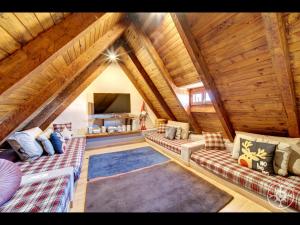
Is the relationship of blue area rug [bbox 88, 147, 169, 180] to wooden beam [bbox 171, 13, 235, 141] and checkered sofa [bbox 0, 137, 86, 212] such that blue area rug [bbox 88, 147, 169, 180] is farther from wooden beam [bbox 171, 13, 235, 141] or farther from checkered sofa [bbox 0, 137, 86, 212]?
wooden beam [bbox 171, 13, 235, 141]

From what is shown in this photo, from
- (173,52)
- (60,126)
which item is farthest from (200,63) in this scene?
(60,126)

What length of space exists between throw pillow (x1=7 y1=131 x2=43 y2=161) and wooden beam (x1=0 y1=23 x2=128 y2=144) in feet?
0.82

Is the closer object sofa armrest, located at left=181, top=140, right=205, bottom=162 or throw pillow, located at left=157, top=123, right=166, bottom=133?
sofa armrest, located at left=181, top=140, right=205, bottom=162

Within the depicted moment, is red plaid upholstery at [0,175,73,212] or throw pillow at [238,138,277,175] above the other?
throw pillow at [238,138,277,175]

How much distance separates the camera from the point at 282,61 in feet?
4.65

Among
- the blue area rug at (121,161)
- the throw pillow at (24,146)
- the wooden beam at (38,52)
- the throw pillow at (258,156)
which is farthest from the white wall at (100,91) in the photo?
the throw pillow at (258,156)

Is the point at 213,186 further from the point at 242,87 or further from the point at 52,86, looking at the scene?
the point at 52,86

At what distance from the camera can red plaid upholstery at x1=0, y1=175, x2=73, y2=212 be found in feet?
3.84

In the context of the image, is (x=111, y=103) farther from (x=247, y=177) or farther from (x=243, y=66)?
(x=247, y=177)

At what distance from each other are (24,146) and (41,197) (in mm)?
1396

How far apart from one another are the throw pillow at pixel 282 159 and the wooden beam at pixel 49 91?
3.14 meters

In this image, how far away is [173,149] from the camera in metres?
3.27

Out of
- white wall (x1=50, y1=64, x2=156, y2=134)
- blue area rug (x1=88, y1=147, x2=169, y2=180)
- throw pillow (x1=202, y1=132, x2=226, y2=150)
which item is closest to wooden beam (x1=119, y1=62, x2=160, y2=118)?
white wall (x1=50, y1=64, x2=156, y2=134)

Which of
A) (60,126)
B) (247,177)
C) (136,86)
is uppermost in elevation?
(136,86)
